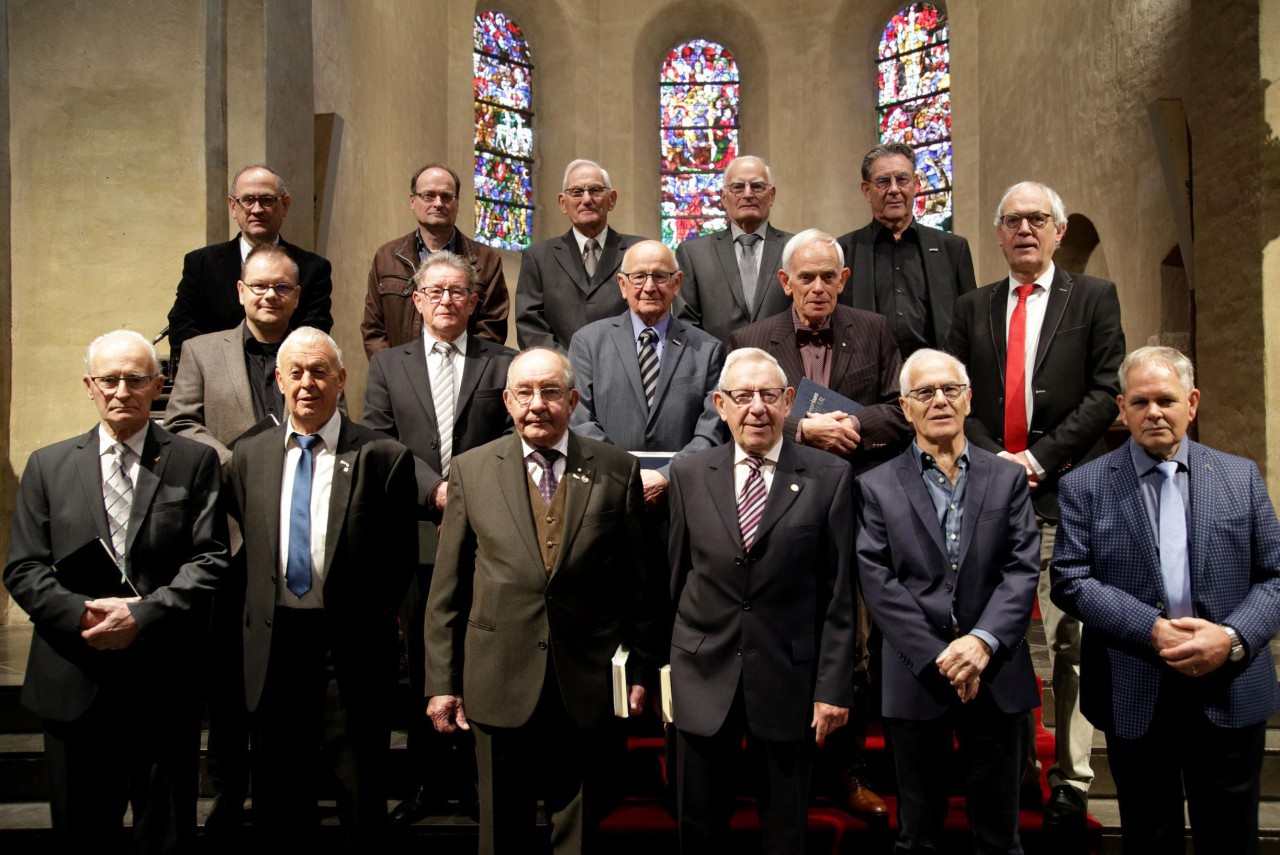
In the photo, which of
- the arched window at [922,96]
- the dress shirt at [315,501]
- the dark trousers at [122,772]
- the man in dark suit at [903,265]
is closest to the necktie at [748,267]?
the man in dark suit at [903,265]

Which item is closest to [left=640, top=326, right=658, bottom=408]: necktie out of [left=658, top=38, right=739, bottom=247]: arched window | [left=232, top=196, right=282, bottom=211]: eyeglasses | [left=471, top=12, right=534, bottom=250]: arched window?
[left=232, top=196, right=282, bottom=211]: eyeglasses

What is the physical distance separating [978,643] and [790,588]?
485mm

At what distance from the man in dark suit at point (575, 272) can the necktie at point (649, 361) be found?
59 centimetres

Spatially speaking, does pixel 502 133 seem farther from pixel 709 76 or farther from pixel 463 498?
pixel 463 498

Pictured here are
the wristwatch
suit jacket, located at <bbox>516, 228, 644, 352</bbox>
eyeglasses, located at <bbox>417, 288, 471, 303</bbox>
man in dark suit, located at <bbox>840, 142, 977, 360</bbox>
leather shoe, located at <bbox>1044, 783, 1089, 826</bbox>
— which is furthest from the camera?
suit jacket, located at <bbox>516, 228, 644, 352</bbox>

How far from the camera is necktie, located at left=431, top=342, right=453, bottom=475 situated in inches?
148

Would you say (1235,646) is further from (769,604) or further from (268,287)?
(268,287)

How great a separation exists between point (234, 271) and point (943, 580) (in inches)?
111

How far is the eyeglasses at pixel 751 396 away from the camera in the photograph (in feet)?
10.2

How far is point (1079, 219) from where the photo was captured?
8.75 m

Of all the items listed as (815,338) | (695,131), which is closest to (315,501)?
(815,338)

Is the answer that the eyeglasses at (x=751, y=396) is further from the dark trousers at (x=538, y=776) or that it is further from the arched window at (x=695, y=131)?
the arched window at (x=695, y=131)

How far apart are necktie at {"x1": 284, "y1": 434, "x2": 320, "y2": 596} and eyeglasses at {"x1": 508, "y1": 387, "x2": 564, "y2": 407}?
64 cm

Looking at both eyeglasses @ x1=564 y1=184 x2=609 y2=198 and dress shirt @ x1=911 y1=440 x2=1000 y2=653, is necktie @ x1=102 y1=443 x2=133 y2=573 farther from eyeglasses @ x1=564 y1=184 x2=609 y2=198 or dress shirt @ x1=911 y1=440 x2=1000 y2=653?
dress shirt @ x1=911 y1=440 x2=1000 y2=653
